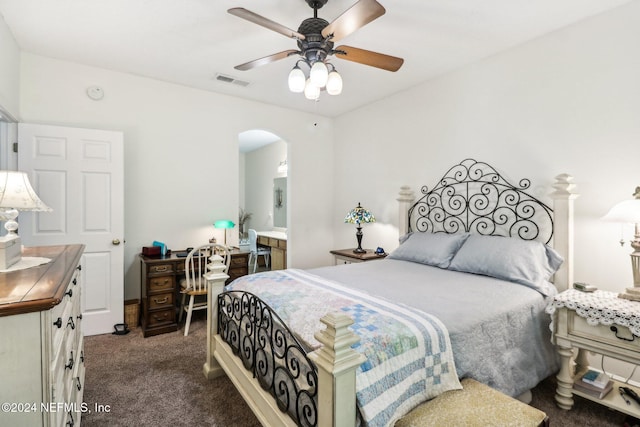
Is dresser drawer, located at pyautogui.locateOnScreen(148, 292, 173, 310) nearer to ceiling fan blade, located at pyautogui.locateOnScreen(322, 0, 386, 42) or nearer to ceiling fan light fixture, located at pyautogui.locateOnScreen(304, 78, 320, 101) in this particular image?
ceiling fan light fixture, located at pyautogui.locateOnScreen(304, 78, 320, 101)

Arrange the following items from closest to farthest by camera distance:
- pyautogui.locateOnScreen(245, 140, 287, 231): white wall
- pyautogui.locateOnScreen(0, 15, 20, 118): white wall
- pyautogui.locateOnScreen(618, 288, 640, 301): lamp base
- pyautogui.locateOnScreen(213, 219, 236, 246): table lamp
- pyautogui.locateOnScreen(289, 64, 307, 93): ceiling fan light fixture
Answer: pyautogui.locateOnScreen(618, 288, 640, 301): lamp base, pyautogui.locateOnScreen(289, 64, 307, 93): ceiling fan light fixture, pyautogui.locateOnScreen(0, 15, 20, 118): white wall, pyautogui.locateOnScreen(213, 219, 236, 246): table lamp, pyautogui.locateOnScreen(245, 140, 287, 231): white wall

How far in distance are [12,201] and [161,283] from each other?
2012 millimetres

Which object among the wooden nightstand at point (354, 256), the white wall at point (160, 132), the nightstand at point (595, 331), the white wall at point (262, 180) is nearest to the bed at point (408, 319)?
the nightstand at point (595, 331)

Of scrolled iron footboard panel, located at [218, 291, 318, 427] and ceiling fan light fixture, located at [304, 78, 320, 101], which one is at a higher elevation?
A: ceiling fan light fixture, located at [304, 78, 320, 101]

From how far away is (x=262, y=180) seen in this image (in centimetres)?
734

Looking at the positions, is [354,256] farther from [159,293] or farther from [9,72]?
[9,72]

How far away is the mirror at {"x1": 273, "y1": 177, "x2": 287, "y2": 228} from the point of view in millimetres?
6270

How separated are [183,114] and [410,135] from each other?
271cm

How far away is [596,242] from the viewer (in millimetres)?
2398

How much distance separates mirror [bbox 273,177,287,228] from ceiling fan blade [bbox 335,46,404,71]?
4102mm

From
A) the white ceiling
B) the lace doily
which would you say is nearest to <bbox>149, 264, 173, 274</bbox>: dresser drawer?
the white ceiling

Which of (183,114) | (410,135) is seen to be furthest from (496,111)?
(183,114)

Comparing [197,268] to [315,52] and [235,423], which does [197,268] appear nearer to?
[235,423]

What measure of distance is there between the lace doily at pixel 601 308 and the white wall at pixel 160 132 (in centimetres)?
345
